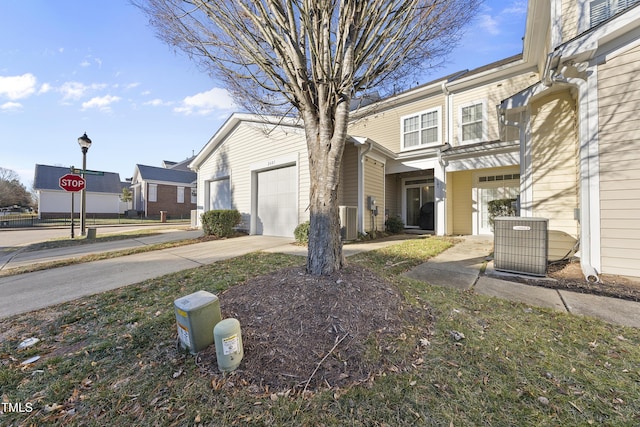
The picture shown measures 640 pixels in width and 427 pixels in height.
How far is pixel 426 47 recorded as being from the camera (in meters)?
3.67

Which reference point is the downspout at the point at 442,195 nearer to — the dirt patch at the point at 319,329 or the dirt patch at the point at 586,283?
the dirt patch at the point at 586,283

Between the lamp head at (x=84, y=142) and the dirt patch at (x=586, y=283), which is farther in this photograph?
the lamp head at (x=84, y=142)

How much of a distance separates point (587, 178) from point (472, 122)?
6.04 m

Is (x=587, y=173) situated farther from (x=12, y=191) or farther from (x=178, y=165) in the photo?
(x=12, y=191)

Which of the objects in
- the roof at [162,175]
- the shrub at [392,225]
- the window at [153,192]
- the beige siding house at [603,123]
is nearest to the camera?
the beige siding house at [603,123]

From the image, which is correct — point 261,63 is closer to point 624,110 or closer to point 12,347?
point 12,347

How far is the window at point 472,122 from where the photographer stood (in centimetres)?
909

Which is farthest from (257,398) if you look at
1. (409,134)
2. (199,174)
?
(199,174)

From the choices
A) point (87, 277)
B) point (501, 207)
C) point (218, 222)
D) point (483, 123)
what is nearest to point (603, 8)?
point (483, 123)

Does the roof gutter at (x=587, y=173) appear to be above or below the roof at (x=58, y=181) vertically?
below

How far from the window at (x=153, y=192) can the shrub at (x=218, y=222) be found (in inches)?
890

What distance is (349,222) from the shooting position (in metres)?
7.81

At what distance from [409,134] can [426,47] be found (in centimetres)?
753

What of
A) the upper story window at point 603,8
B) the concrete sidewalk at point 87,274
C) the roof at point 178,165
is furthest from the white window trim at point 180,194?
the upper story window at point 603,8
